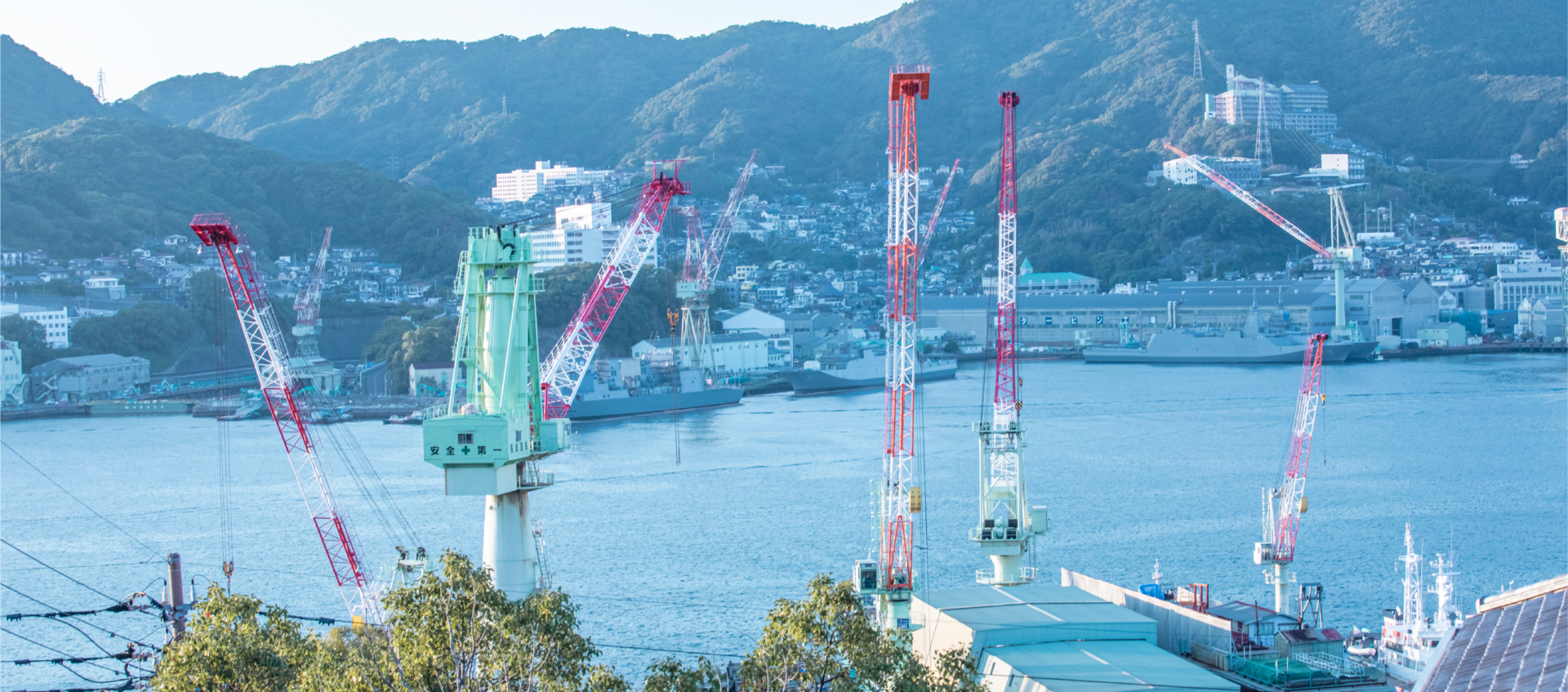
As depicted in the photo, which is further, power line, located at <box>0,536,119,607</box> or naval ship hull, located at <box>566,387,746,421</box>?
naval ship hull, located at <box>566,387,746,421</box>

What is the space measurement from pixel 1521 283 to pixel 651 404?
99.5 ft

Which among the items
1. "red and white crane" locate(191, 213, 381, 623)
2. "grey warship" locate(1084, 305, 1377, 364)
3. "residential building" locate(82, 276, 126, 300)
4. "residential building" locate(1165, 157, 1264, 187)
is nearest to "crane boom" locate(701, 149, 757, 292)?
"grey warship" locate(1084, 305, 1377, 364)

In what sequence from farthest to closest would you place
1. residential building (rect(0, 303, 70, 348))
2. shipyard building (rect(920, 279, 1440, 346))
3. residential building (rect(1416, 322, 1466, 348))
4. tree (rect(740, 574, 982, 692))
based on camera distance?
shipyard building (rect(920, 279, 1440, 346))
residential building (rect(1416, 322, 1466, 348))
residential building (rect(0, 303, 70, 348))
tree (rect(740, 574, 982, 692))

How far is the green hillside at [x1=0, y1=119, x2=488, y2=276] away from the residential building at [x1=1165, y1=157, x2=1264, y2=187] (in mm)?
29490

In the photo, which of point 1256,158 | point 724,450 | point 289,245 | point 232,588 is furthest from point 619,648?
point 1256,158

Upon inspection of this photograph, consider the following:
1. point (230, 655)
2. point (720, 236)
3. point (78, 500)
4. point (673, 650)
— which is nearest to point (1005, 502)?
point (673, 650)

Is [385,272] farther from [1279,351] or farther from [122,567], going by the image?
[122,567]

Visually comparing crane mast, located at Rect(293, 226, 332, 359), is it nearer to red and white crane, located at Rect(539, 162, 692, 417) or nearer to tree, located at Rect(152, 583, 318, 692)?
red and white crane, located at Rect(539, 162, 692, 417)

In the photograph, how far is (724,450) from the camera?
888 inches

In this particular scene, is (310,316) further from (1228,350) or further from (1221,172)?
(1221,172)

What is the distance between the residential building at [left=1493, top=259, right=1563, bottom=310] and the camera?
1812 inches

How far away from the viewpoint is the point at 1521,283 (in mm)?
46344

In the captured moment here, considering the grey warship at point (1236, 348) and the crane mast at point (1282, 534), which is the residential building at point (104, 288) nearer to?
the grey warship at point (1236, 348)

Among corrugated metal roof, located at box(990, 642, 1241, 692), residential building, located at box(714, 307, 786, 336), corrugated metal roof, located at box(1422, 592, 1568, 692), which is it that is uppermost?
residential building, located at box(714, 307, 786, 336)
